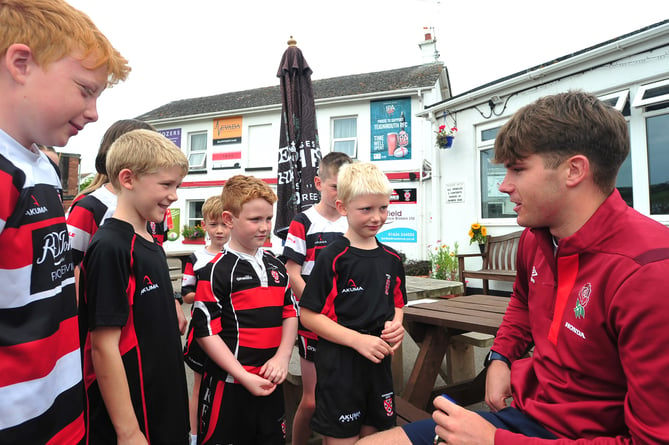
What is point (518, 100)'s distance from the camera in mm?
7918

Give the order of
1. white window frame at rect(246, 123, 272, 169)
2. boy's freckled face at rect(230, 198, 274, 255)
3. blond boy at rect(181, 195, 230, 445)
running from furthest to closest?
white window frame at rect(246, 123, 272, 169)
blond boy at rect(181, 195, 230, 445)
boy's freckled face at rect(230, 198, 274, 255)

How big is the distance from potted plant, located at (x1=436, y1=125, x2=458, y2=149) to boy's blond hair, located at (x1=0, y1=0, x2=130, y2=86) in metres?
8.77

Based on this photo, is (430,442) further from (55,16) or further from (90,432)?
(55,16)

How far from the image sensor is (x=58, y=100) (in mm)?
1037

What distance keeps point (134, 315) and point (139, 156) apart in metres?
0.66

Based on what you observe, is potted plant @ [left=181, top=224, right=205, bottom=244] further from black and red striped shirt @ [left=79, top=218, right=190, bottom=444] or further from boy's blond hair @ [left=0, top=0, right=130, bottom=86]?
boy's blond hair @ [left=0, top=0, right=130, bottom=86]

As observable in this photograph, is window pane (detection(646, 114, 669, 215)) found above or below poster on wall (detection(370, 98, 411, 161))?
below

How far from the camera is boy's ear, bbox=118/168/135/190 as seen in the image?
168cm

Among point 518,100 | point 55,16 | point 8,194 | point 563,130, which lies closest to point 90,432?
point 8,194

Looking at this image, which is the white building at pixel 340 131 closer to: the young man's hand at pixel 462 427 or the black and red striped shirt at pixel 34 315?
the young man's hand at pixel 462 427

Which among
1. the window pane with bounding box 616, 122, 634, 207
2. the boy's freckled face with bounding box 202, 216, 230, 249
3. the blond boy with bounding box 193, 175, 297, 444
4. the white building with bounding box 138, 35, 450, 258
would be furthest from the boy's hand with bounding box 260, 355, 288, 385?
the white building with bounding box 138, 35, 450, 258

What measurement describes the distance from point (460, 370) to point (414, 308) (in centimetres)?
133

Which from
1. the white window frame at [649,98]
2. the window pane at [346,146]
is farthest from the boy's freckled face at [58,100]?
the window pane at [346,146]

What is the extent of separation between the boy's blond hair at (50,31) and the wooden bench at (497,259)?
7.37 metres
